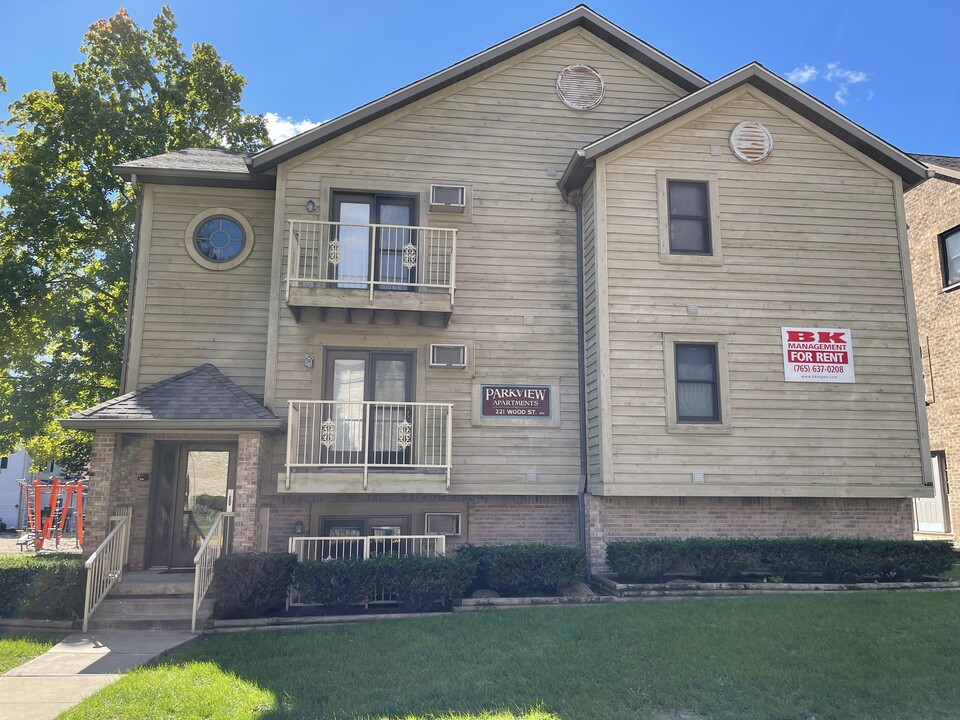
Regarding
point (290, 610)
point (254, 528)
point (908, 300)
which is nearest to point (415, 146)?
point (254, 528)

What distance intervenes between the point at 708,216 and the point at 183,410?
8669mm

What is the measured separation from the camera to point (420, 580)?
8555 mm

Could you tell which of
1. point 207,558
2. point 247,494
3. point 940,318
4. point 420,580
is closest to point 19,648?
point 207,558

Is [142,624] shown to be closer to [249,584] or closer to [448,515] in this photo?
[249,584]

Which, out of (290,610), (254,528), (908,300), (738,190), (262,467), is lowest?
(290,610)

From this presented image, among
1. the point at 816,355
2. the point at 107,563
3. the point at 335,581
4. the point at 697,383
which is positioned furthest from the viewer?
the point at 816,355

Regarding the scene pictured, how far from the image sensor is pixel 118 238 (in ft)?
58.5

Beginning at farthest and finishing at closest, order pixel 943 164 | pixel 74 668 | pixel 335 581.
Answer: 1. pixel 943 164
2. pixel 335 581
3. pixel 74 668

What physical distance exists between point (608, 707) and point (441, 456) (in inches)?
221

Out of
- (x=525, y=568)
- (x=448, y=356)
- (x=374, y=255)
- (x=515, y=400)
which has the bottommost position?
(x=525, y=568)

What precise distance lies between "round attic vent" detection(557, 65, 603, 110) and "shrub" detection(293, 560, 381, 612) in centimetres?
863

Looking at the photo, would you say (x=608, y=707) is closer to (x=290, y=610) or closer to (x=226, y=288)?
(x=290, y=610)

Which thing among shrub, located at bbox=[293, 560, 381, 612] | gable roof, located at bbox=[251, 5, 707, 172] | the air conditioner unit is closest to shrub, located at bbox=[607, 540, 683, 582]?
shrub, located at bbox=[293, 560, 381, 612]

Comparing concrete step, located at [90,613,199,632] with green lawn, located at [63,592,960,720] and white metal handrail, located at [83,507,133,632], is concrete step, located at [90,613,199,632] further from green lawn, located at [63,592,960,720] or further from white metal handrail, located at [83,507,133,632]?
green lawn, located at [63,592,960,720]
